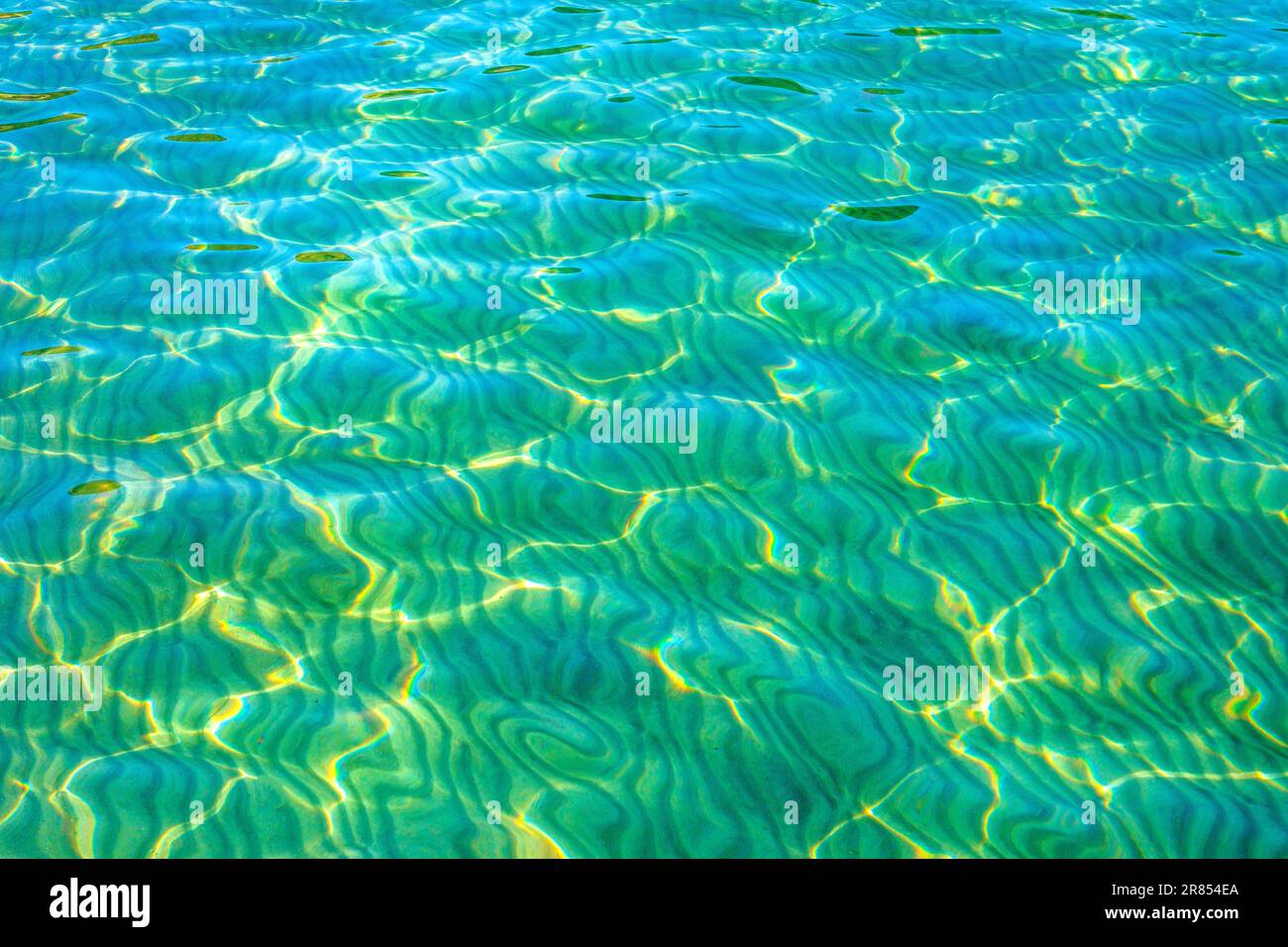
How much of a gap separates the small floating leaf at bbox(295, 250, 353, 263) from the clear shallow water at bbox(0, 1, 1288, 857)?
34 mm

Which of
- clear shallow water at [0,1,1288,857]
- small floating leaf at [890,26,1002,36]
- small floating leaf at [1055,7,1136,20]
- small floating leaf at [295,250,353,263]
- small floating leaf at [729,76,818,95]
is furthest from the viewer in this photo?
small floating leaf at [1055,7,1136,20]

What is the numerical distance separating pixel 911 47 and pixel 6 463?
5290 mm

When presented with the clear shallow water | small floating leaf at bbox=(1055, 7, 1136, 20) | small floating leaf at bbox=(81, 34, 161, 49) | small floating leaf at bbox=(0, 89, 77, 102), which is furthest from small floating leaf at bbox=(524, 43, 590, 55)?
small floating leaf at bbox=(1055, 7, 1136, 20)

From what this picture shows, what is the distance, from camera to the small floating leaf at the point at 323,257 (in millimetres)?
4578

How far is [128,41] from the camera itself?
652cm

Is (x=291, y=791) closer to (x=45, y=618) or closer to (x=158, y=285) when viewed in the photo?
(x=45, y=618)

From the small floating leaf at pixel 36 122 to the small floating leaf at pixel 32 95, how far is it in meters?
0.31

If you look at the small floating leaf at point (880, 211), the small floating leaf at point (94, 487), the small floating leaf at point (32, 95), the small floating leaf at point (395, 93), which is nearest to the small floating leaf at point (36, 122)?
the small floating leaf at point (32, 95)

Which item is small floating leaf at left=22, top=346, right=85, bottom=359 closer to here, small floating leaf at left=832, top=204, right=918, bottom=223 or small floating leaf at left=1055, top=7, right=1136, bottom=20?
small floating leaf at left=832, top=204, right=918, bottom=223

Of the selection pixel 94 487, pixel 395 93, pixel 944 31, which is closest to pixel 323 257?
pixel 94 487

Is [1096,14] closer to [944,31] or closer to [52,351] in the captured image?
[944,31]

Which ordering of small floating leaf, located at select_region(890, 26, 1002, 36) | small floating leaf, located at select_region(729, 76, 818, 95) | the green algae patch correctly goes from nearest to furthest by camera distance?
1. small floating leaf, located at select_region(729, 76, 818, 95)
2. the green algae patch
3. small floating leaf, located at select_region(890, 26, 1002, 36)

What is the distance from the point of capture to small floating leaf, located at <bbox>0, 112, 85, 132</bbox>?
553 centimetres
